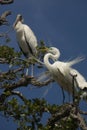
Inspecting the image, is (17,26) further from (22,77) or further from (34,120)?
(34,120)

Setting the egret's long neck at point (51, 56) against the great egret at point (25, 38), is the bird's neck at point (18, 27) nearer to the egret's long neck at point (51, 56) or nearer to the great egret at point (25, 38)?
the great egret at point (25, 38)

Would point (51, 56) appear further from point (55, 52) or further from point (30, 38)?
point (30, 38)

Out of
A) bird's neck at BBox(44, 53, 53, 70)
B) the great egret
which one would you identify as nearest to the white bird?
bird's neck at BBox(44, 53, 53, 70)

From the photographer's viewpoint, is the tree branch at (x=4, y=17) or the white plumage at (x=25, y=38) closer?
the tree branch at (x=4, y=17)

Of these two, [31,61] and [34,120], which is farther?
[31,61]

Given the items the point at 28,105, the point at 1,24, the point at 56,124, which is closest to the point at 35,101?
the point at 28,105

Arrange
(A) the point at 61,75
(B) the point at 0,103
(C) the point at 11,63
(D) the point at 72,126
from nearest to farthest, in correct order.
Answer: (D) the point at 72,126 < (B) the point at 0,103 < (C) the point at 11,63 < (A) the point at 61,75

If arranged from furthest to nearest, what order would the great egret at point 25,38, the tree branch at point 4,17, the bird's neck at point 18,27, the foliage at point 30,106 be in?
the bird's neck at point 18,27 → the great egret at point 25,38 → the tree branch at point 4,17 → the foliage at point 30,106

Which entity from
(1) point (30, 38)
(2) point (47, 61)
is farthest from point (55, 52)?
(1) point (30, 38)

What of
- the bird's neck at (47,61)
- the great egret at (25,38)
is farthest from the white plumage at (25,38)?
the bird's neck at (47,61)

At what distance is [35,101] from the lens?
7148 mm

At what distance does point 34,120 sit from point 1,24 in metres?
3.26

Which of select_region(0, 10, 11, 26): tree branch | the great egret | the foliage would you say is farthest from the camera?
the great egret

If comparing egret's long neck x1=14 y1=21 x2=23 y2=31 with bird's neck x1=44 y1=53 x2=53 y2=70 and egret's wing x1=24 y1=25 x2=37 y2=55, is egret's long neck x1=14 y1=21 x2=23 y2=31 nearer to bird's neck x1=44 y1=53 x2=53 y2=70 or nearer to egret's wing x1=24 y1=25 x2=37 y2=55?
egret's wing x1=24 y1=25 x2=37 y2=55
